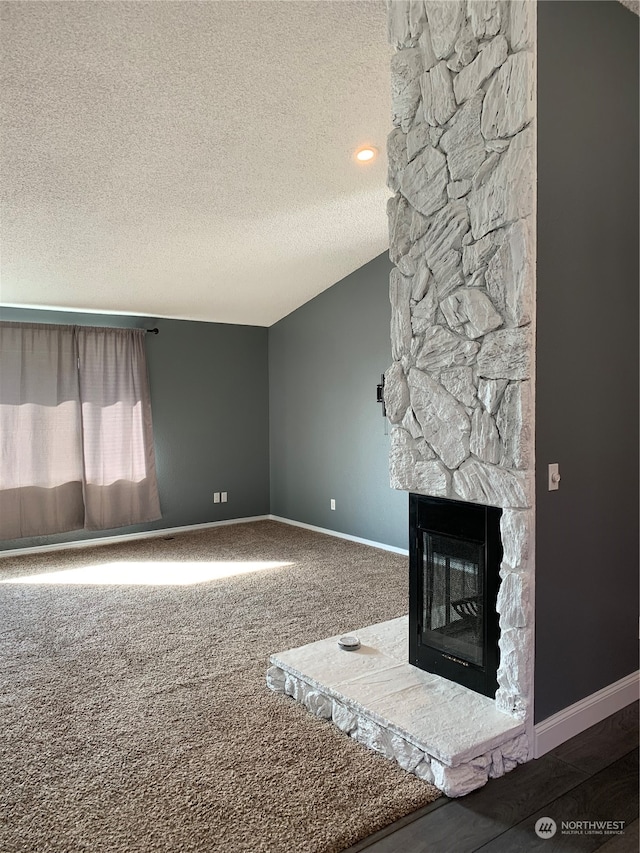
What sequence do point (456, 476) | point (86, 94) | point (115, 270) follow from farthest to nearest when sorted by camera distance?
point (115, 270) → point (86, 94) → point (456, 476)

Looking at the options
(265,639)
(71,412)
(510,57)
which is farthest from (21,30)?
(71,412)

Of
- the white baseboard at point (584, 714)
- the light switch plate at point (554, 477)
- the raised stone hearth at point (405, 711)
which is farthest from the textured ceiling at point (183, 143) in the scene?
the white baseboard at point (584, 714)

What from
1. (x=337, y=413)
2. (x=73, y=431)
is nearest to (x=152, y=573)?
(x=73, y=431)

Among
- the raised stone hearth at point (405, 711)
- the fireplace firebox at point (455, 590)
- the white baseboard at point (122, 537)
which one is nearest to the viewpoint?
the raised stone hearth at point (405, 711)

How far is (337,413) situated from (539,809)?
4.51 metres

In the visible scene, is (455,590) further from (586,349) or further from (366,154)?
(366,154)

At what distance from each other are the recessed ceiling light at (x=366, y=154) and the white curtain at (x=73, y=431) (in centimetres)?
312

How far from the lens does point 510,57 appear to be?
2281mm

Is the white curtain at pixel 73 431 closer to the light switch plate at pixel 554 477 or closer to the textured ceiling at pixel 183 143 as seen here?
the textured ceiling at pixel 183 143

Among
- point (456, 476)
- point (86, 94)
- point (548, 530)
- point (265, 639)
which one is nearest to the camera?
point (548, 530)

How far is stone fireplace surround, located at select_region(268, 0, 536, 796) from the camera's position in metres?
2.28

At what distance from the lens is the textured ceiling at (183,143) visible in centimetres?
279

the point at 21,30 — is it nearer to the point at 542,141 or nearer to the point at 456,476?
the point at 542,141

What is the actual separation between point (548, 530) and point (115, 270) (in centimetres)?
411
